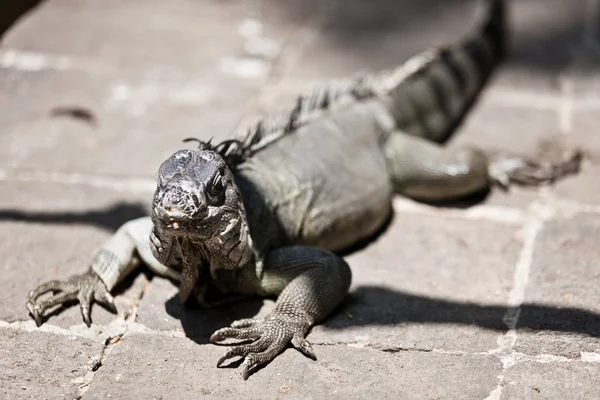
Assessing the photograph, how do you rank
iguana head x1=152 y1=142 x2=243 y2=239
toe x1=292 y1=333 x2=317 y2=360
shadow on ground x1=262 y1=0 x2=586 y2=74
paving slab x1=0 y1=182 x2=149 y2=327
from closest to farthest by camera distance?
iguana head x1=152 y1=142 x2=243 y2=239 < toe x1=292 y1=333 x2=317 y2=360 < paving slab x1=0 y1=182 x2=149 y2=327 < shadow on ground x1=262 y1=0 x2=586 y2=74

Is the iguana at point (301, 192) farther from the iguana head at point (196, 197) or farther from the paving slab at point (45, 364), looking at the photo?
the paving slab at point (45, 364)

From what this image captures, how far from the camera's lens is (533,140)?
5.42 meters

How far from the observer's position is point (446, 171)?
187 inches

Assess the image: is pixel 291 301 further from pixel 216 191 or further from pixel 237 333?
pixel 216 191

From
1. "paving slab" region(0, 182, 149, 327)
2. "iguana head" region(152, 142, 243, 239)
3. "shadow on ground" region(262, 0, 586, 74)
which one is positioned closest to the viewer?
"iguana head" region(152, 142, 243, 239)

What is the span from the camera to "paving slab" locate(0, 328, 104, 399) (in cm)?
331

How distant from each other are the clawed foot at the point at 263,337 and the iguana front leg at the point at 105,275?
518mm

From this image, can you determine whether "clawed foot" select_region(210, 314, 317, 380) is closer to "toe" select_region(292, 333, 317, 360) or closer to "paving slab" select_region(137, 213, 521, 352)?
"toe" select_region(292, 333, 317, 360)

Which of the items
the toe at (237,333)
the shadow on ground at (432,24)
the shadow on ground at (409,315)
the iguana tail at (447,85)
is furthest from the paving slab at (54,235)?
the shadow on ground at (432,24)

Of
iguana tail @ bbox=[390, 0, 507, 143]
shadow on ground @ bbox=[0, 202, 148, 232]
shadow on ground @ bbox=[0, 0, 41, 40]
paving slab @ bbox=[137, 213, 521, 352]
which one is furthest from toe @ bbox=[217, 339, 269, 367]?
shadow on ground @ bbox=[0, 0, 41, 40]

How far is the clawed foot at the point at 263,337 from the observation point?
11.1 ft

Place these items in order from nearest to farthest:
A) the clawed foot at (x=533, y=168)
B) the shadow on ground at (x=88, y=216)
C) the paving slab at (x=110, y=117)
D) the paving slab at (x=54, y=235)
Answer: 1. the paving slab at (x=54, y=235)
2. the shadow on ground at (x=88, y=216)
3. the clawed foot at (x=533, y=168)
4. the paving slab at (x=110, y=117)

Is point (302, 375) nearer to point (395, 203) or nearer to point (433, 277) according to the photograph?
point (433, 277)

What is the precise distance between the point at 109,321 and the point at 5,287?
0.59 meters
